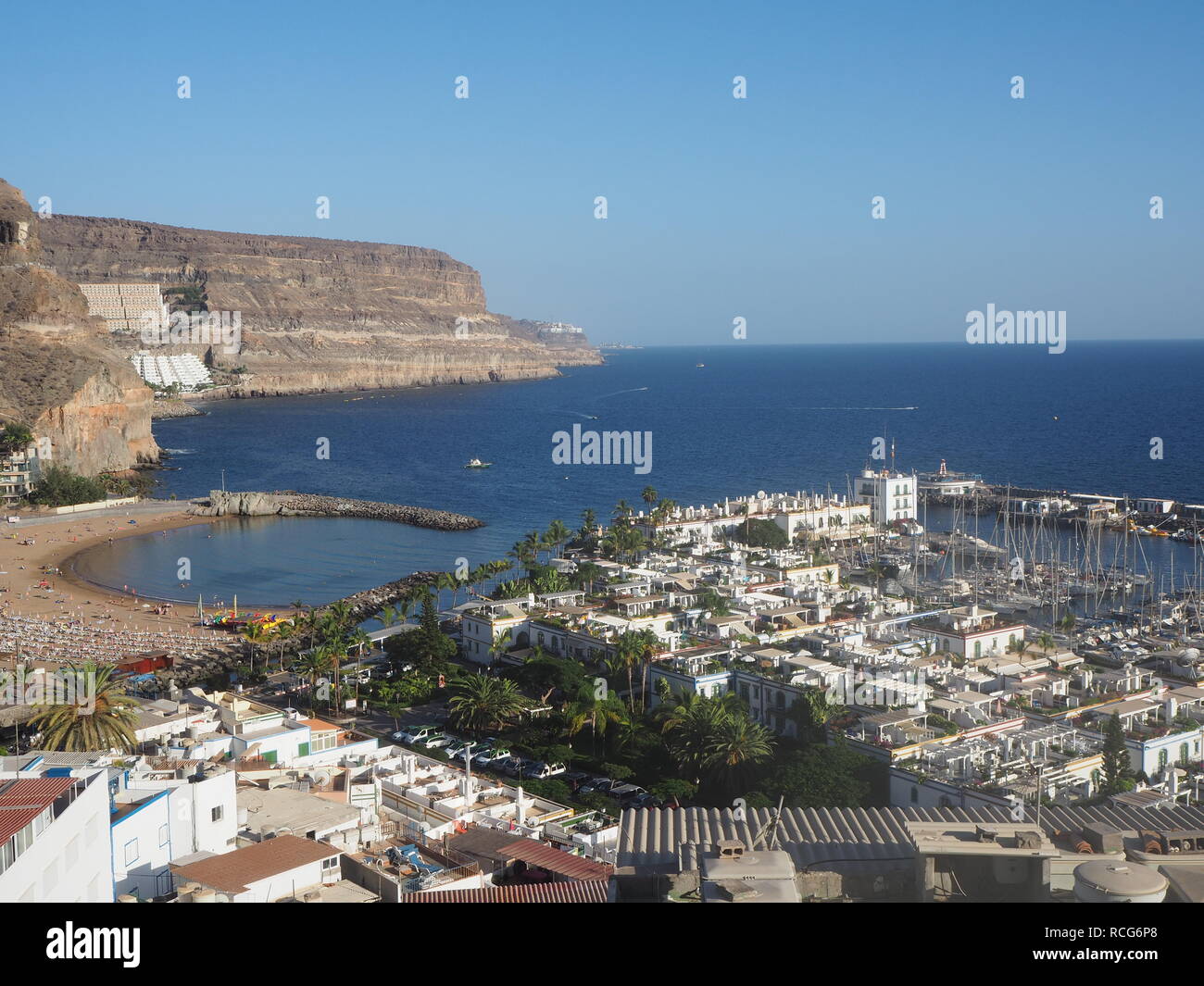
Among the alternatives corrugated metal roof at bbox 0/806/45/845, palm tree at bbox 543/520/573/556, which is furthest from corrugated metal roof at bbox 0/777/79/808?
palm tree at bbox 543/520/573/556

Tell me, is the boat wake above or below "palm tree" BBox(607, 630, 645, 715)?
above

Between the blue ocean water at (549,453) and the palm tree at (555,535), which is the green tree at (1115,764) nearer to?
the palm tree at (555,535)

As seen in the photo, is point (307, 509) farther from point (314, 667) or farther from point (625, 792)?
point (625, 792)

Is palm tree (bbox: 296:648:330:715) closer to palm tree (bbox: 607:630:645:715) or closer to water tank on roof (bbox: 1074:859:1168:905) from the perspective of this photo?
palm tree (bbox: 607:630:645:715)

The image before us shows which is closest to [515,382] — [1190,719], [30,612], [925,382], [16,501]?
[925,382]

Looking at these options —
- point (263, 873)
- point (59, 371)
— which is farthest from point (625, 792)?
point (59, 371)

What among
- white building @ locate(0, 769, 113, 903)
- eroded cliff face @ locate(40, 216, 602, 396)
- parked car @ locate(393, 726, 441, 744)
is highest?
eroded cliff face @ locate(40, 216, 602, 396)
